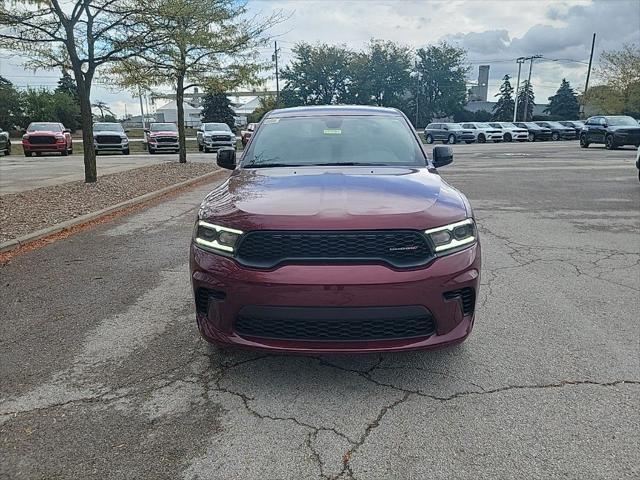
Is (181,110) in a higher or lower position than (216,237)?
higher

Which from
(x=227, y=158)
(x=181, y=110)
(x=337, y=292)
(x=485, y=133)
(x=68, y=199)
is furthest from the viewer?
(x=485, y=133)

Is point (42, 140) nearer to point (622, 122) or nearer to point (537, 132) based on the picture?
point (622, 122)

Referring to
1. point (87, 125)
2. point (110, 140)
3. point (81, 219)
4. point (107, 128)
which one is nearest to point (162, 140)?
point (110, 140)

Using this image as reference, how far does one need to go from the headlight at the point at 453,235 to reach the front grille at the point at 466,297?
251 millimetres

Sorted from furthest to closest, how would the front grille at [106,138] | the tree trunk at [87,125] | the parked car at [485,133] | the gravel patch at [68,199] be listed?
the parked car at [485,133] < the front grille at [106,138] < the tree trunk at [87,125] < the gravel patch at [68,199]

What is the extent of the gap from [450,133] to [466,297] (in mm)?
36828

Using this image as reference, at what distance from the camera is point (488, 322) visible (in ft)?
13.0

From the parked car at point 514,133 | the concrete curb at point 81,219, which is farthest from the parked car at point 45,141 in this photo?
the parked car at point 514,133

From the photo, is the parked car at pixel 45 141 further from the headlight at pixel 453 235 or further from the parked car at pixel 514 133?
the parked car at pixel 514 133

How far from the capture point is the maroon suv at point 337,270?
2.68 meters

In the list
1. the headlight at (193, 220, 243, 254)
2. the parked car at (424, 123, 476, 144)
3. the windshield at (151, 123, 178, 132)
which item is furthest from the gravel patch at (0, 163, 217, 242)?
the parked car at (424, 123, 476, 144)

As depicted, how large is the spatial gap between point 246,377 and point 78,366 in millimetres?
1156

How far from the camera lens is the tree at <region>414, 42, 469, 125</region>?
6944 cm

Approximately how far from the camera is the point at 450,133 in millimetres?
37562
